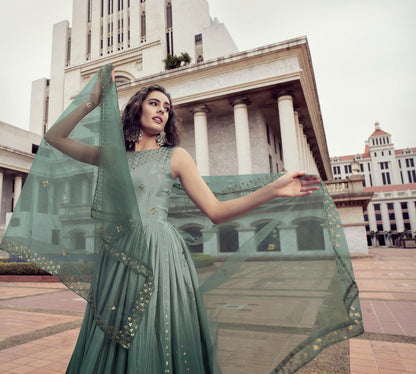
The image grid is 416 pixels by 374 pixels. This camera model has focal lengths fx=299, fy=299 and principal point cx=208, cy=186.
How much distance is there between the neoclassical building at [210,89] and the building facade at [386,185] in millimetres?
32441

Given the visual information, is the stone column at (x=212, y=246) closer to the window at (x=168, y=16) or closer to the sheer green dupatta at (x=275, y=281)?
the sheer green dupatta at (x=275, y=281)

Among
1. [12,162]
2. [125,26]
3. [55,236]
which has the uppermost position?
[125,26]

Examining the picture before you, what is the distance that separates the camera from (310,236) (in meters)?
1.90

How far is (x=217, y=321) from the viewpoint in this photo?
70.1 inches

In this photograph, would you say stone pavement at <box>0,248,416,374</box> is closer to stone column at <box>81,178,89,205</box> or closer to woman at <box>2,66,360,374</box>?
woman at <box>2,66,360,374</box>

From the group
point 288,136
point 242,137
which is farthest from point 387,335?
point 242,137

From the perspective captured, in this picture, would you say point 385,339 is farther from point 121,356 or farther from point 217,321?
point 121,356

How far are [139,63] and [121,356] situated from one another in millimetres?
36750

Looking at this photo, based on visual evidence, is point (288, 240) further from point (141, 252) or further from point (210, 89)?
point (210, 89)

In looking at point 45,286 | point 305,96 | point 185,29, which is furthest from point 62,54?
point 45,286

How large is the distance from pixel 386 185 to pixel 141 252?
83.2 meters

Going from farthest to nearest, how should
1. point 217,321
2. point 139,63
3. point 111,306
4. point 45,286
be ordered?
1. point 139,63
2. point 45,286
3. point 217,321
4. point 111,306

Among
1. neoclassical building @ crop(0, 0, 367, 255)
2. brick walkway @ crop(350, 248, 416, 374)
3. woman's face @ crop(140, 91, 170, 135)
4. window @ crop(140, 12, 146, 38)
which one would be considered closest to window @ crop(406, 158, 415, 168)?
neoclassical building @ crop(0, 0, 367, 255)

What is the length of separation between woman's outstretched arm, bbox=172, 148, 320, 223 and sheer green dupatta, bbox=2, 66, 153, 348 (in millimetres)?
473
